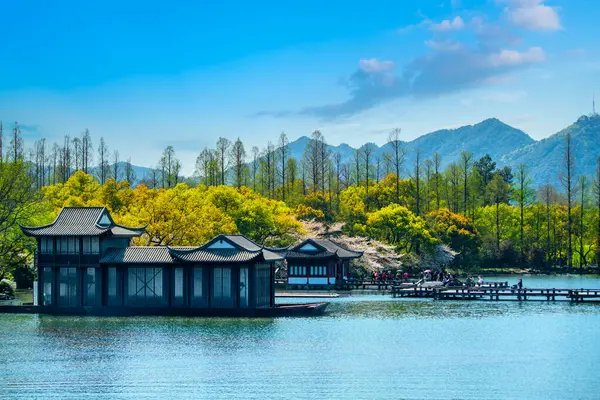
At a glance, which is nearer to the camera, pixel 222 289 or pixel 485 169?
pixel 222 289

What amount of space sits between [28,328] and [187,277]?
35.4 feet

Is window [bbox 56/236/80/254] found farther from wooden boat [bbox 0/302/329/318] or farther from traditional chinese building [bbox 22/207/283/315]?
wooden boat [bbox 0/302/329/318]

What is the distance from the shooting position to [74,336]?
49531 mm

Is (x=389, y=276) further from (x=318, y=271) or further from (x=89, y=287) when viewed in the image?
(x=89, y=287)

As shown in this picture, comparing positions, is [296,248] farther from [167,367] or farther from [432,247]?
[167,367]

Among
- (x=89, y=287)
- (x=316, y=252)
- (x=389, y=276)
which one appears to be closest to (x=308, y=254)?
(x=316, y=252)

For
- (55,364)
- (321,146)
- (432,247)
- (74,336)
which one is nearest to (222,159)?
(321,146)

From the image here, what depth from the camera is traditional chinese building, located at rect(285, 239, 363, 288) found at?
88.4 metres

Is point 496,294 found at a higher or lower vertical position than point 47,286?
lower

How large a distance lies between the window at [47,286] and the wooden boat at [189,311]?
722 millimetres

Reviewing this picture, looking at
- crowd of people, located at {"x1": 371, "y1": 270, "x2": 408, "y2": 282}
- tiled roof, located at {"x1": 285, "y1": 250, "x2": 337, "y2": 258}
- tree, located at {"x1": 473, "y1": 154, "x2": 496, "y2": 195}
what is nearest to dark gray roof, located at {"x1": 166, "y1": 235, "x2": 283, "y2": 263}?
tiled roof, located at {"x1": 285, "y1": 250, "x2": 337, "y2": 258}

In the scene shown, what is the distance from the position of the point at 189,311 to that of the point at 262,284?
5.23 m

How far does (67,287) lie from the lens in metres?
60.8

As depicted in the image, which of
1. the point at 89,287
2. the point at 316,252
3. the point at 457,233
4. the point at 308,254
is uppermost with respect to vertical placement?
the point at 457,233
